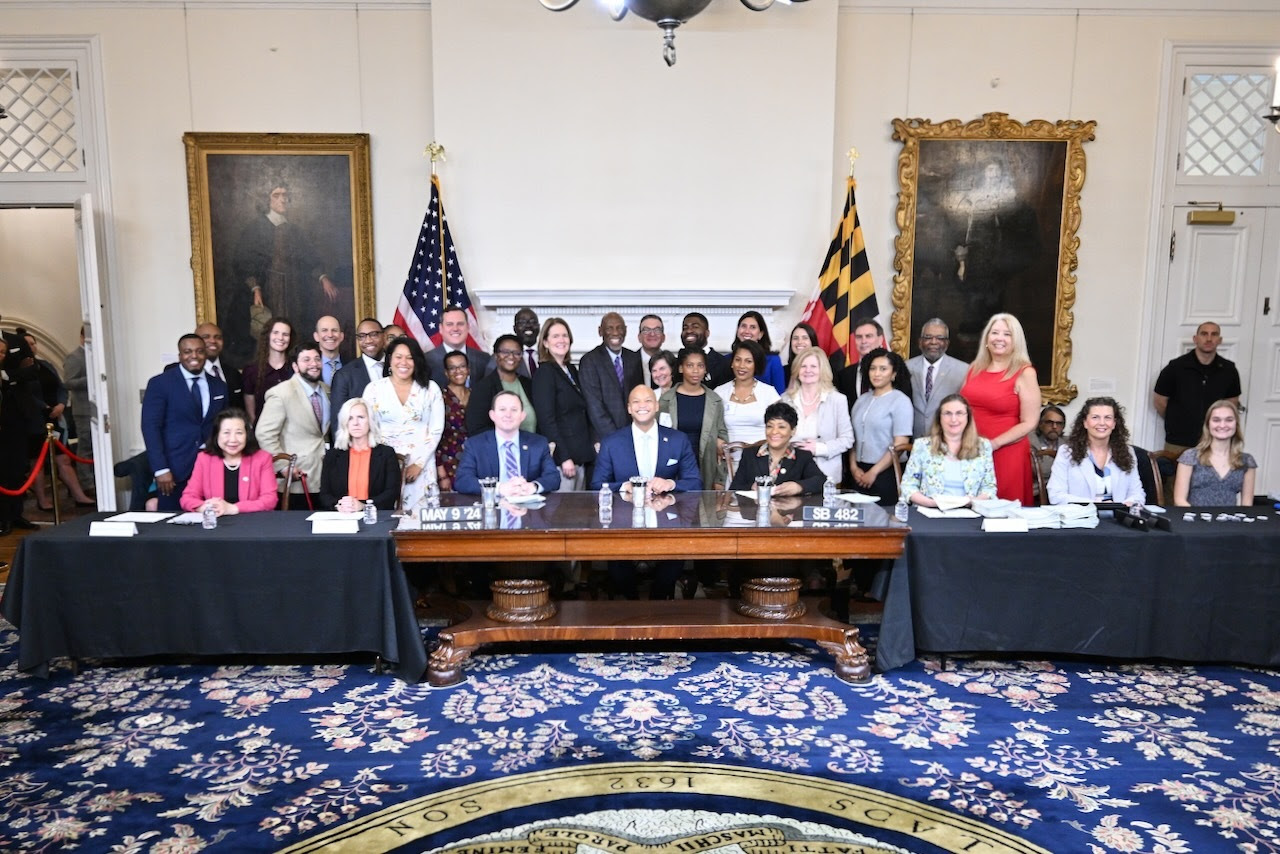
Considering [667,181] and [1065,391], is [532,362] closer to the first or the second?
[667,181]

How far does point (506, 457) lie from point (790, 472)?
150cm

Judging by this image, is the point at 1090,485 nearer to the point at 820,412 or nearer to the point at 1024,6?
the point at 820,412

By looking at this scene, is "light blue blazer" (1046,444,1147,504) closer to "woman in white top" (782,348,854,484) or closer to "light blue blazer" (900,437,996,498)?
"light blue blazer" (900,437,996,498)

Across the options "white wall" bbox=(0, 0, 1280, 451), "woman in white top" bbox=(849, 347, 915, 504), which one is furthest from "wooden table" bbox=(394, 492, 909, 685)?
"white wall" bbox=(0, 0, 1280, 451)

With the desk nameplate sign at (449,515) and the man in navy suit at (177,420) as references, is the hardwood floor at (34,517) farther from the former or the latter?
the desk nameplate sign at (449,515)

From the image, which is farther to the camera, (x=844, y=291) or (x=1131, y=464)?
(x=844, y=291)

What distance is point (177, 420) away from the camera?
542 centimetres

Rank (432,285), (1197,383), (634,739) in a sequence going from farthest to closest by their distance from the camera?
(1197,383), (432,285), (634,739)

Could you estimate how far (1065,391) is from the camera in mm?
7258

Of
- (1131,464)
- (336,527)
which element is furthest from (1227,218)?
(336,527)

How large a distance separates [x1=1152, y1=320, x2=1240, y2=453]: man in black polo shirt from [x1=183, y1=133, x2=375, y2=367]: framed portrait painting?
6.43m

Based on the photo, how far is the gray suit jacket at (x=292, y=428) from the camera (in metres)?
5.17

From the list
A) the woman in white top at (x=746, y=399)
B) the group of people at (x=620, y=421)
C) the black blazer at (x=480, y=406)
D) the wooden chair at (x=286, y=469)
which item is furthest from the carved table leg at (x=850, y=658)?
the wooden chair at (x=286, y=469)

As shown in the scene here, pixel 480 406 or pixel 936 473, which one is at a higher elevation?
pixel 480 406
